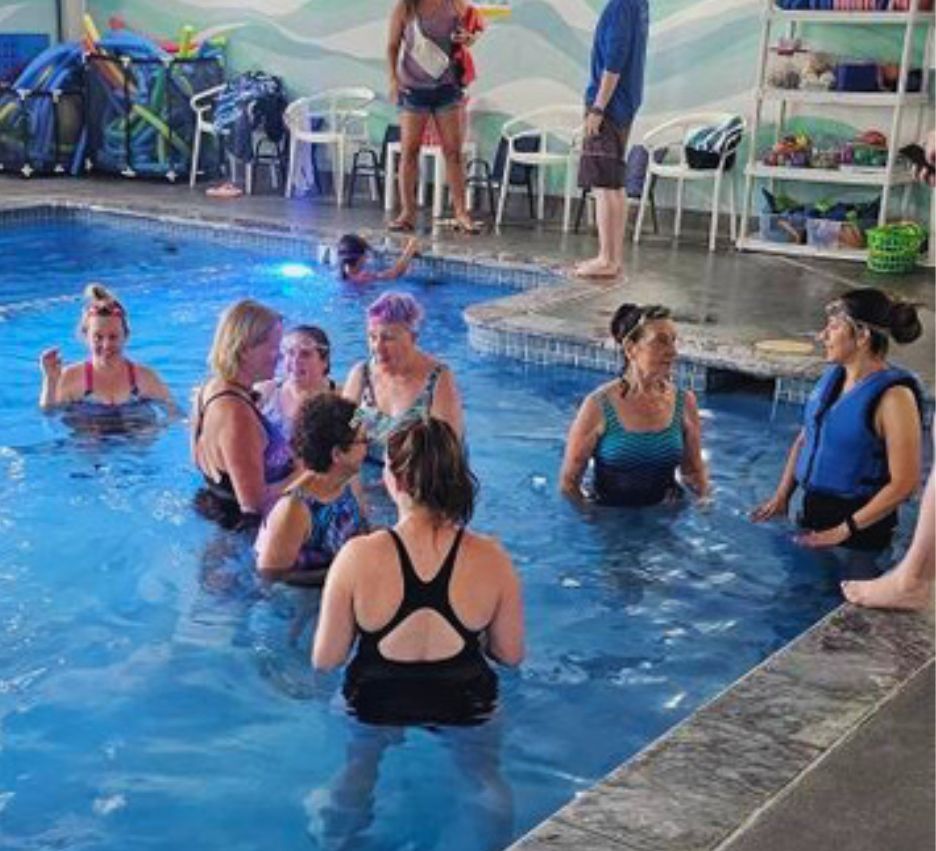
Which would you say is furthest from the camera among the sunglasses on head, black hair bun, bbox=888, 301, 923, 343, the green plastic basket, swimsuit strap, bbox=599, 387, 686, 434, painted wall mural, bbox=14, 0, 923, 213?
painted wall mural, bbox=14, 0, 923, 213

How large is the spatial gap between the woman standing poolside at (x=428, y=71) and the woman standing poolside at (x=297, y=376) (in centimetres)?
533

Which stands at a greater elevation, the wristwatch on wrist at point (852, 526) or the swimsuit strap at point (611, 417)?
the swimsuit strap at point (611, 417)

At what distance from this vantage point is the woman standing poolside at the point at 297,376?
4.77m

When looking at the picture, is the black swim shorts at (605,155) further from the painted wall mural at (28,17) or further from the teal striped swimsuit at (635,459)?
the painted wall mural at (28,17)

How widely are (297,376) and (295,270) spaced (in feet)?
17.5

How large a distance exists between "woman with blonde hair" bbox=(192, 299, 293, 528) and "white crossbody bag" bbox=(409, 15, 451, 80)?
5.64 metres

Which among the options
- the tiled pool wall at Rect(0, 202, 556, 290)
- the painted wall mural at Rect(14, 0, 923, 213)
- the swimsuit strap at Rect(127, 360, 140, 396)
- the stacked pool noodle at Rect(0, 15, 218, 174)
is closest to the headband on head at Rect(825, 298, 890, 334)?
the swimsuit strap at Rect(127, 360, 140, 396)

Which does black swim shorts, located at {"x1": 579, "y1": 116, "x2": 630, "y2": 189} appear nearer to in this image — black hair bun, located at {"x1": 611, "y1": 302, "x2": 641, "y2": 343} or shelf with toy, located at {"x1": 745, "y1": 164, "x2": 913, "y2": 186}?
shelf with toy, located at {"x1": 745, "y1": 164, "x2": 913, "y2": 186}

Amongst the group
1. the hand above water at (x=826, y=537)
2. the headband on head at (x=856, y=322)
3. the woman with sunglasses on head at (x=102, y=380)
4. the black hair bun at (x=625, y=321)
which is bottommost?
the hand above water at (x=826, y=537)

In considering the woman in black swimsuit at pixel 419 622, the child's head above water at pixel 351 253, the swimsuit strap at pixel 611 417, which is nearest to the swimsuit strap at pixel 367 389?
the swimsuit strap at pixel 611 417

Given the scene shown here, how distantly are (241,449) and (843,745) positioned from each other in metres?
2.11

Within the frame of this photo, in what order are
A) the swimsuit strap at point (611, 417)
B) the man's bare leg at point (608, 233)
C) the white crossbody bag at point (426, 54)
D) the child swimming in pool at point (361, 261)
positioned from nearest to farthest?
the swimsuit strap at point (611, 417)
the man's bare leg at point (608, 233)
the child swimming in pool at point (361, 261)
the white crossbody bag at point (426, 54)

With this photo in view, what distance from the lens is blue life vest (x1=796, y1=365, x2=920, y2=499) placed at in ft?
14.3

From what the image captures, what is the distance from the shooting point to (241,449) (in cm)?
436
